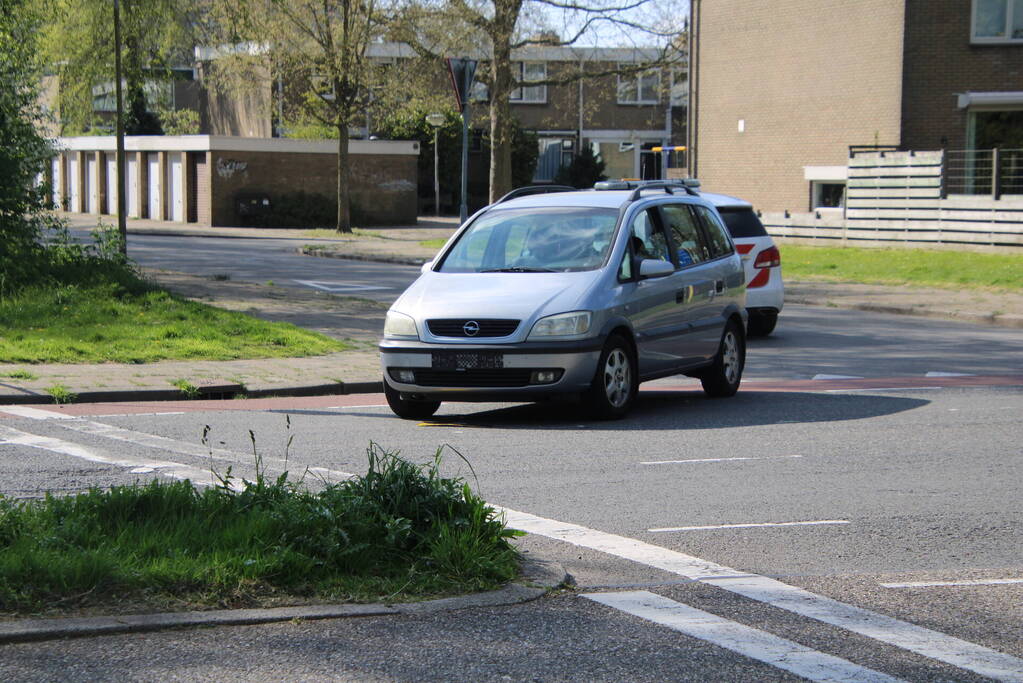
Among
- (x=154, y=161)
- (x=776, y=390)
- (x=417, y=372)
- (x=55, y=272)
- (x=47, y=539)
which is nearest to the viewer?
(x=47, y=539)

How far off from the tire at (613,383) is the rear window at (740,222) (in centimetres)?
650

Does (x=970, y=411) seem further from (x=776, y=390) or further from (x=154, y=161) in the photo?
(x=154, y=161)

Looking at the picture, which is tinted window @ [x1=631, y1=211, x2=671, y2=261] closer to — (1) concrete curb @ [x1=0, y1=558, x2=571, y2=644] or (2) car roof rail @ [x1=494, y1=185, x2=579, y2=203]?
(2) car roof rail @ [x1=494, y1=185, x2=579, y2=203]

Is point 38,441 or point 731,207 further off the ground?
point 731,207

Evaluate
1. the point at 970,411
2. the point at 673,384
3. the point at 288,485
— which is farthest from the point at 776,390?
the point at 288,485

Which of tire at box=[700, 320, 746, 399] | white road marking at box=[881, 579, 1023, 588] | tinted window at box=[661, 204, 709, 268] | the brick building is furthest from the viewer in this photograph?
the brick building

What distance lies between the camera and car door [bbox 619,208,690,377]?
11.4m

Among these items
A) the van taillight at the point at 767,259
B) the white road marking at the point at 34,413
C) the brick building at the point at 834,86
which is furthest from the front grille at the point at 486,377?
the brick building at the point at 834,86

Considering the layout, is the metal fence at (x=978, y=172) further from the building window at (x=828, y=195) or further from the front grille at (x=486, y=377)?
the front grille at (x=486, y=377)

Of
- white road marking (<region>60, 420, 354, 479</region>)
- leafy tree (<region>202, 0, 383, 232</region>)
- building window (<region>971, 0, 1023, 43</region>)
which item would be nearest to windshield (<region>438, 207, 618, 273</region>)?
white road marking (<region>60, 420, 354, 479</region>)

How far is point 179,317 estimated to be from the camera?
1670 cm

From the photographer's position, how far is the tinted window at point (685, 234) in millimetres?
12391

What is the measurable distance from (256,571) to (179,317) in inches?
456

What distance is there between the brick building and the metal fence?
606 mm
